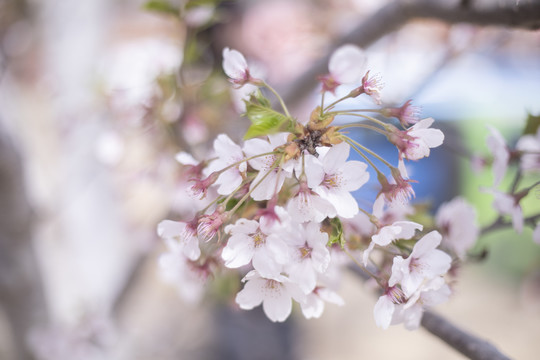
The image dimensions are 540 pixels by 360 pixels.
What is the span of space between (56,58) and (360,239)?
1466 millimetres

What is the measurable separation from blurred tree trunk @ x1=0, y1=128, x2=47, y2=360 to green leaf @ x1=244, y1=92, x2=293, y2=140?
804 mm

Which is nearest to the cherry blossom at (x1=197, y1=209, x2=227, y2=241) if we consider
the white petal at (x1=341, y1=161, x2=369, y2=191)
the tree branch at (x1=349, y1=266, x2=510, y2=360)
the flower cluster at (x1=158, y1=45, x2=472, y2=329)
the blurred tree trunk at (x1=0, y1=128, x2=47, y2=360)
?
the flower cluster at (x1=158, y1=45, x2=472, y2=329)

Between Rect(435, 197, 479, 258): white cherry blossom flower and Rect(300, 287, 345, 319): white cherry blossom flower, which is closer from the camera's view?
Rect(300, 287, 345, 319): white cherry blossom flower

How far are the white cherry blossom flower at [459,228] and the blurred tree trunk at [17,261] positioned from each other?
90 centimetres

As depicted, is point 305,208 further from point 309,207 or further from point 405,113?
point 405,113

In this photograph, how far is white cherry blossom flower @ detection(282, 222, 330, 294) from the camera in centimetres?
33

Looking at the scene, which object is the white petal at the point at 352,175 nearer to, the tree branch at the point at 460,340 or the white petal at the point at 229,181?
the white petal at the point at 229,181

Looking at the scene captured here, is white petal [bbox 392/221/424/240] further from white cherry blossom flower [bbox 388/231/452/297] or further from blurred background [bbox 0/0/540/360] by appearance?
blurred background [bbox 0/0/540/360]

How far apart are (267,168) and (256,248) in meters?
0.07

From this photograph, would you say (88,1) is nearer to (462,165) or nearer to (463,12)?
(463,12)

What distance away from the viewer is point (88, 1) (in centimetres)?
160

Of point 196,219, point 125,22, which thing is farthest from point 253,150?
point 125,22

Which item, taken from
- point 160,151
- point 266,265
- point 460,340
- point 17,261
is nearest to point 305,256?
point 266,265

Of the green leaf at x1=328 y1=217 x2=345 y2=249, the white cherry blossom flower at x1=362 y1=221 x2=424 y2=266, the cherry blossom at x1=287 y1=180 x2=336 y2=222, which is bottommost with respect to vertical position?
the green leaf at x1=328 y1=217 x2=345 y2=249
